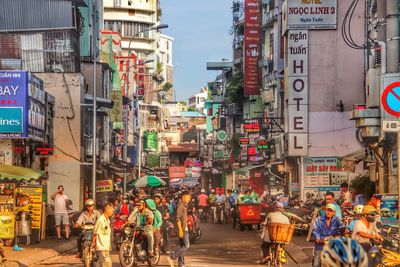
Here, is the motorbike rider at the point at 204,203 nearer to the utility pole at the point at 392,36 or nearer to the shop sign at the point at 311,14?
the shop sign at the point at 311,14

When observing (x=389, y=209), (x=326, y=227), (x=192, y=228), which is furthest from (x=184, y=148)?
(x=326, y=227)

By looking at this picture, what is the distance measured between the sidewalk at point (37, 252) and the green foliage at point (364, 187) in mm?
11895

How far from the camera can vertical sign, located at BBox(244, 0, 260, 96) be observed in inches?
3219

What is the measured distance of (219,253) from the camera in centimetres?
2928

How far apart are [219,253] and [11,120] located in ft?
38.6

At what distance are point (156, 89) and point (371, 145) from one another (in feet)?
371

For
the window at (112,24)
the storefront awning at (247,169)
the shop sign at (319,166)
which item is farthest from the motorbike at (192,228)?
the window at (112,24)

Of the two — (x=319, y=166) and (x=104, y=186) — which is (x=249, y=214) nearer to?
(x=104, y=186)

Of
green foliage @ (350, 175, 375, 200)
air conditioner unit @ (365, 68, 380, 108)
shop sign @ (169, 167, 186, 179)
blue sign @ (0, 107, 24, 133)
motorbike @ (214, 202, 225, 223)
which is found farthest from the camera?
shop sign @ (169, 167, 186, 179)

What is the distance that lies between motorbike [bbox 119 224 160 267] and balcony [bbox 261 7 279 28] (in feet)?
170

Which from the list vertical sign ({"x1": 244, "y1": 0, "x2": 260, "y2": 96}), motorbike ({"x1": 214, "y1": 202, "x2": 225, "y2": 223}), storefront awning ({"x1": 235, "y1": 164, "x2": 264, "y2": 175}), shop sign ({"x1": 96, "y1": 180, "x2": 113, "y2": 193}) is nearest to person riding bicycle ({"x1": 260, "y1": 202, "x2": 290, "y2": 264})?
shop sign ({"x1": 96, "y1": 180, "x2": 113, "y2": 193})

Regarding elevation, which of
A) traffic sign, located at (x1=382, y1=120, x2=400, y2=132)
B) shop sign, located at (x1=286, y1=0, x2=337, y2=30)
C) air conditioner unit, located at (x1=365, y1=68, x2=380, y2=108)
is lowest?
traffic sign, located at (x1=382, y1=120, x2=400, y2=132)

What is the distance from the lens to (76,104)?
2000 inches

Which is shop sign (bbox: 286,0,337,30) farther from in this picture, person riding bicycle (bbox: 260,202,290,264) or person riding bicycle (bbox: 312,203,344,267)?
person riding bicycle (bbox: 312,203,344,267)
